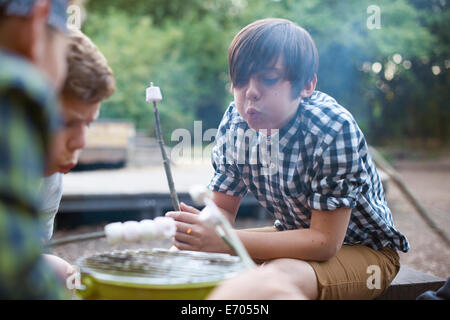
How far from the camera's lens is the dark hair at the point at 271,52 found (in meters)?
1.39

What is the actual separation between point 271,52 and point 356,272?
72 centimetres

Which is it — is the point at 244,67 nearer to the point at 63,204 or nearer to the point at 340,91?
the point at 63,204

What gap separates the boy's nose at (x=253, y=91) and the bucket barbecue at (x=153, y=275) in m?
0.52

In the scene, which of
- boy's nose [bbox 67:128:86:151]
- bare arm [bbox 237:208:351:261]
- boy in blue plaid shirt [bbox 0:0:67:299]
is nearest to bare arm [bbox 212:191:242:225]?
bare arm [bbox 237:208:351:261]

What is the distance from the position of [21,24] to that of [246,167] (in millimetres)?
1040

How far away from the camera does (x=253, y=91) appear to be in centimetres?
137

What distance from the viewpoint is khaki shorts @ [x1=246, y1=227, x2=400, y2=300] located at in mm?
1363

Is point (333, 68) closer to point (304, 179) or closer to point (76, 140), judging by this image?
point (304, 179)

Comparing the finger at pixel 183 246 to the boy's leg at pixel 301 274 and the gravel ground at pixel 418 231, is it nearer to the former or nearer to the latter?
the boy's leg at pixel 301 274

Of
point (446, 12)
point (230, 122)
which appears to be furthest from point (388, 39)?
point (230, 122)

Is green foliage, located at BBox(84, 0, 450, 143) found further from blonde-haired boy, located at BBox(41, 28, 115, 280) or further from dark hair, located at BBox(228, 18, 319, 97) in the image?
blonde-haired boy, located at BBox(41, 28, 115, 280)

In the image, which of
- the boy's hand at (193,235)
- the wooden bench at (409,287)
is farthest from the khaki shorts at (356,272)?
the boy's hand at (193,235)

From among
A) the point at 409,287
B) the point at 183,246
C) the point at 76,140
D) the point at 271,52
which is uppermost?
the point at 271,52

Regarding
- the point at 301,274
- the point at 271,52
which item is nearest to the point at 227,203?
the point at 301,274
